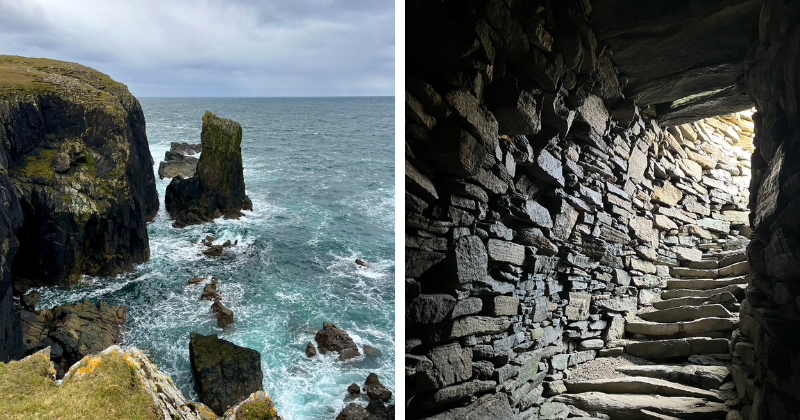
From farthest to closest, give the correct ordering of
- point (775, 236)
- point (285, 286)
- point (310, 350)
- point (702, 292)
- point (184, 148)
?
point (184, 148)
point (285, 286)
point (310, 350)
point (702, 292)
point (775, 236)

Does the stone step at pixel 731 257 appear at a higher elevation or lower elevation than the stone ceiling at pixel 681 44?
lower

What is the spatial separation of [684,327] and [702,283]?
54.7 inches

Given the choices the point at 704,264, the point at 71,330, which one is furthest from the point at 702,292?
the point at 71,330

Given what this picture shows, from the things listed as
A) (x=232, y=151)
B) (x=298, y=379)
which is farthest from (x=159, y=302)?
(x=232, y=151)

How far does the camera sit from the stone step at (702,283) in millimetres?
4136

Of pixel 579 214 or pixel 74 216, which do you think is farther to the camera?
pixel 74 216

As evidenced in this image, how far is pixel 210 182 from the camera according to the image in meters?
25.3

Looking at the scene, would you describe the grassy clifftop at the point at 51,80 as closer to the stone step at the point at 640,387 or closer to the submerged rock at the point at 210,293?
the submerged rock at the point at 210,293

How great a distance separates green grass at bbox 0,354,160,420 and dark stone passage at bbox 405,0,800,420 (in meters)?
3.92

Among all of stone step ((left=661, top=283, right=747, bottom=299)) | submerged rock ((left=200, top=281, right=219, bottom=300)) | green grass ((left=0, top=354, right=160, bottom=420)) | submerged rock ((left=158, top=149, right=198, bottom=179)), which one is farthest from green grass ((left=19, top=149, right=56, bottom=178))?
stone step ((left=661, top=283, right=747, bottom=299))

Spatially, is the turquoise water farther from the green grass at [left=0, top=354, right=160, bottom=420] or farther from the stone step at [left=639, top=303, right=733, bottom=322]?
the stone step at [left=639, top=303, right=733, bottom=322]

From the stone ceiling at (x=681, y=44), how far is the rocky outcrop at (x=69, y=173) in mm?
17661

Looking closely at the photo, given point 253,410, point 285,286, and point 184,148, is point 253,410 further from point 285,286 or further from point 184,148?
point 184,148

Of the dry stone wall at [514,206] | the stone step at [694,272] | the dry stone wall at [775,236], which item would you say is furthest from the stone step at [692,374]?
the stone step at [694,272]
